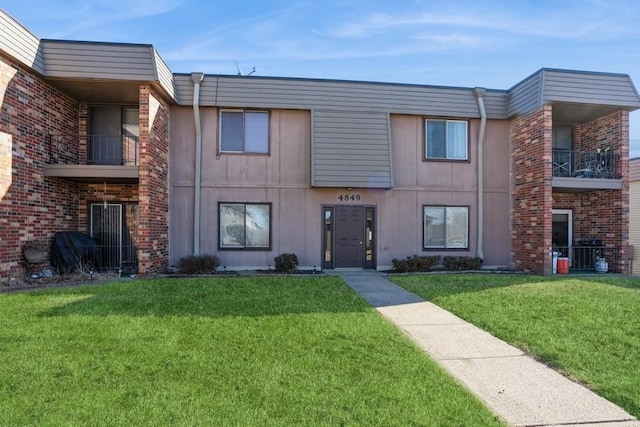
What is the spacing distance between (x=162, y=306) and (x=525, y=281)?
8.41m

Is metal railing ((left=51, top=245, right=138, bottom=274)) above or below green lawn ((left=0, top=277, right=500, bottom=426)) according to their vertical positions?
above

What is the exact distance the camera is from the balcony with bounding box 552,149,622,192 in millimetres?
11898

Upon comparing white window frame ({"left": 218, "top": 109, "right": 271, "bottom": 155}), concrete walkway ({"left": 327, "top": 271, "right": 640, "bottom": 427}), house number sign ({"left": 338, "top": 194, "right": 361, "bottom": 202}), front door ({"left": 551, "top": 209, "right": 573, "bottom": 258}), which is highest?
white window frame ({"left": 218, "top": 109, "right": 271, "bottom": 155})

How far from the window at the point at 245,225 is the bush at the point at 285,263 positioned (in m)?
0.78

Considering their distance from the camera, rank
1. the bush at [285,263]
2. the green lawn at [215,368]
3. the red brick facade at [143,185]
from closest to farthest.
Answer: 1. the green lawn at [215,368]
2. the red brick facade at [143,185]
3. the bush at [285,263]

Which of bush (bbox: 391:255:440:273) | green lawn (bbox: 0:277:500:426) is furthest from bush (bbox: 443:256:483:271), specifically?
green lawn (bbox: 0:277:500:426)

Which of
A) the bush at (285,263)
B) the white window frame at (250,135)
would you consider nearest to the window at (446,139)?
the white window frame at (250,135)

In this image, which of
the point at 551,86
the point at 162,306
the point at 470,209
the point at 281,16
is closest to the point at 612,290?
the point at 470,209

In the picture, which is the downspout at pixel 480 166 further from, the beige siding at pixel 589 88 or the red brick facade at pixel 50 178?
the red brick facade at pixel 50 178

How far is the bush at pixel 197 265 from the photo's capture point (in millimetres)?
11047

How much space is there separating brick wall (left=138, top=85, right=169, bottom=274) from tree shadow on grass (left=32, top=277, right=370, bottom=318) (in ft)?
4.04

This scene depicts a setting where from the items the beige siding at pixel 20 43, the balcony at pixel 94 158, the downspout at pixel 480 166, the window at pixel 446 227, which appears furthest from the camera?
the window at pixel 446 227

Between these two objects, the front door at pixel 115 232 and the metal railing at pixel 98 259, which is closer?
the metal railing at pixel 98 259

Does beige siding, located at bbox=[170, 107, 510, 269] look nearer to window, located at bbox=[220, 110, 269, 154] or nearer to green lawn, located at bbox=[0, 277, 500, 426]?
window, located at bbox=[220, 110, 269, 154]
